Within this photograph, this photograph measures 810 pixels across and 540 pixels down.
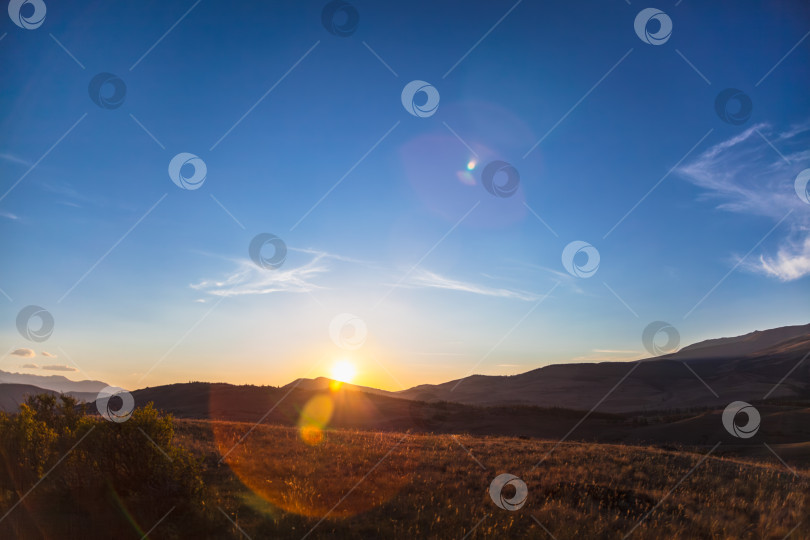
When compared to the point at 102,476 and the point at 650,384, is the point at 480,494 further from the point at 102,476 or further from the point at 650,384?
the point at 650,384

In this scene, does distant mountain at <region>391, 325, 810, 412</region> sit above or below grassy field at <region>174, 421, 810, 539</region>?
above

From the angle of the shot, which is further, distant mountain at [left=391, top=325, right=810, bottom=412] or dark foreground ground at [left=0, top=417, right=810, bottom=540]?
distant mountain at [left=391, top=325, right=810, bottom=412]

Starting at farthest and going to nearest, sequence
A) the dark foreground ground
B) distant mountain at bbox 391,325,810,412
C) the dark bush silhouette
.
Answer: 1. distant mountain at bbox 391,325,810,412
2. the dark bush silhouette
3. the dark foreground ground

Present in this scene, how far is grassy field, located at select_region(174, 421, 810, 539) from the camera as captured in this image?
7.40 metres

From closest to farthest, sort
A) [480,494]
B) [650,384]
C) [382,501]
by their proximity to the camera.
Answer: [382,501]
[480,494]
[650,384]

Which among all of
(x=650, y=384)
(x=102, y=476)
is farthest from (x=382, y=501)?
(x=650, y=384)

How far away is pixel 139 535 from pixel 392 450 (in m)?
9.31

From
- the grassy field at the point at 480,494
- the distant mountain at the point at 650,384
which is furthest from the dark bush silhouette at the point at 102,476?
the distant mountain at the point at 650,384

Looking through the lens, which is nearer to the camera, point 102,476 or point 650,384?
point 102,476

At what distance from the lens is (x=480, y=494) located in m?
9.77

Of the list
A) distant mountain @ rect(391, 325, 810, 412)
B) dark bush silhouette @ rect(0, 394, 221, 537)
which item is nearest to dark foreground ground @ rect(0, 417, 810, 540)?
dark bush silhouette @ rect(0, 394, 221, 537)

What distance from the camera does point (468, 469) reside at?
40.8 ft

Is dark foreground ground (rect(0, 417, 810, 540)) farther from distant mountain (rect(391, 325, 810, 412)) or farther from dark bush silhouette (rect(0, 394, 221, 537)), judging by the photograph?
distant mountain (rect(391, 325, 810, 412))

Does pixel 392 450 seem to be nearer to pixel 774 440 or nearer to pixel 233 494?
pixel 233 494
